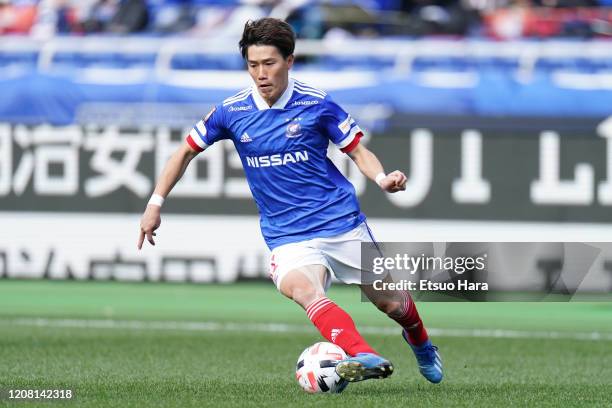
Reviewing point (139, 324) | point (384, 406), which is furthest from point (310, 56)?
point (384, 406)

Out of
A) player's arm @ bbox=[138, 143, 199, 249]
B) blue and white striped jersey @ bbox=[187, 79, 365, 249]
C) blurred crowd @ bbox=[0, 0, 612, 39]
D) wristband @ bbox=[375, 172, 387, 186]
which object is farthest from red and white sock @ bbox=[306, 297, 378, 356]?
blurred crowd @ bbox=[0, 0, 612, 39]

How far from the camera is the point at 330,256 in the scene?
793 centimetres

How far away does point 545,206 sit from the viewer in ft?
53.6

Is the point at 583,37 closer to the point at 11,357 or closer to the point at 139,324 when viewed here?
the point at 139,324

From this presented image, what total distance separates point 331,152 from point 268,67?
893 centimetres

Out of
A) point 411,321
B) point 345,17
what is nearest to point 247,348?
point 411,321

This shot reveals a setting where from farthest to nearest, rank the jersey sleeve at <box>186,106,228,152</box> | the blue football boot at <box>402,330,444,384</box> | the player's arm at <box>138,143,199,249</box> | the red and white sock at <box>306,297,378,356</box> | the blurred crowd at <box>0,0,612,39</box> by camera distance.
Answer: the blurred crowd at <box>0,0,612,39</box> < the blue football boot at <box>402,330,444,384</box> < the jersey sleeve at <box>186,106,228,152</box> < the player's arm at <box>138,143,199,249</box> < the red and white sock at <box>306,297,378,356</box>

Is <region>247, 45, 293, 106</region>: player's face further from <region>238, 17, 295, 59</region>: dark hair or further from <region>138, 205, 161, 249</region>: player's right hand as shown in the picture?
<region>138, 205, 161, 249</region>: player's right hand

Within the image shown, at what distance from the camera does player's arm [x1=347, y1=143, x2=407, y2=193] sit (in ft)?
24.3

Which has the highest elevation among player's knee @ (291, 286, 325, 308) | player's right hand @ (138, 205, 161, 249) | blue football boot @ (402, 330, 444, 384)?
player's right hand @ (138, 205, 161, 249)

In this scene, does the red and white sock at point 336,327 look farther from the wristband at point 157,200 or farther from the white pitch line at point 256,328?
the white pitch line at point 256,328

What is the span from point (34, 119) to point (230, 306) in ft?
13.3

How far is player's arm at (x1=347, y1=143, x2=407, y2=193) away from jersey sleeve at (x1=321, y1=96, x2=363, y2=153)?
0.05 meters

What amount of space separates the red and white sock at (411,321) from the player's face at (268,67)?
150 centimetres
